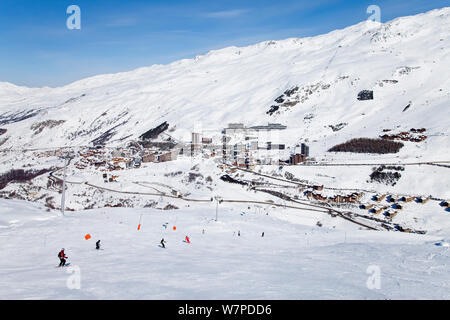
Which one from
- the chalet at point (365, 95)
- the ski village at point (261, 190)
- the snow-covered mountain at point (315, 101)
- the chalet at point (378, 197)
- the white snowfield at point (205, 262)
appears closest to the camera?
the white snowfield at point (205, 262)

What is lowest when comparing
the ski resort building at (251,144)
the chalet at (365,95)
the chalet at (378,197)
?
the chalet at (378,197)

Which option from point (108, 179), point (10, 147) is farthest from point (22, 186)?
point (10, 147)

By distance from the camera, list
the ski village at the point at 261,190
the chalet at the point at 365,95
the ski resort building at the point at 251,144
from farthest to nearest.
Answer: the chalet at the point at 365,95 < the ski resort building at the point at 251,144 < the ski village at the point at 261,190

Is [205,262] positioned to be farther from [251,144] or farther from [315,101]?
[315,101]

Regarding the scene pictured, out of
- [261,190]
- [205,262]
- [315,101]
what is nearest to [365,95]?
[315,101]

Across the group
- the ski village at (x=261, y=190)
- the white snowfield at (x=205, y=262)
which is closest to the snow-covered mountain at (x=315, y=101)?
the ski village at (x=261, y=190)

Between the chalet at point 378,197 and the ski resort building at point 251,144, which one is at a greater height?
the ski resort building at point 251,144

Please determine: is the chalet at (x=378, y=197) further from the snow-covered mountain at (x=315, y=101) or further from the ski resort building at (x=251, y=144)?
the ski resort building at (x=251, y=144)
